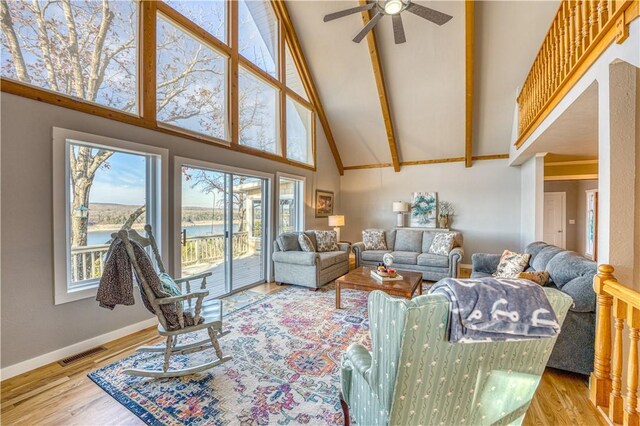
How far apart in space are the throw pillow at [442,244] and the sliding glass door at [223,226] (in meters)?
3.34

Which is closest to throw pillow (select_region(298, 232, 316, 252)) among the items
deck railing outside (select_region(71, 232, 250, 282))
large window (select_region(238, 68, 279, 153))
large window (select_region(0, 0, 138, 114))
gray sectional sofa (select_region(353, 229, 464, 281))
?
deck railing outside (select_region(71, 232, 250, 282))

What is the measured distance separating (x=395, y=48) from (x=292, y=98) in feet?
7.35

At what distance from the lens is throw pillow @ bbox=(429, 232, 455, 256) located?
5.30 m

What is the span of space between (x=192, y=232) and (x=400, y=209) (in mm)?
4842

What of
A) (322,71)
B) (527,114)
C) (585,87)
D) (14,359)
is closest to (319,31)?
(322,71)

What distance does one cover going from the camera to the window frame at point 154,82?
8.41ft

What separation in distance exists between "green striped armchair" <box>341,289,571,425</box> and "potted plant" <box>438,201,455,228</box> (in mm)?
5787

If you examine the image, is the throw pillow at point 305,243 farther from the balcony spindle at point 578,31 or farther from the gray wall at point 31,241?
the balcony spindle at point 578,31

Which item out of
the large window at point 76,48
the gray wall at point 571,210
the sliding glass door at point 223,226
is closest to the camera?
the large window at point 76,48

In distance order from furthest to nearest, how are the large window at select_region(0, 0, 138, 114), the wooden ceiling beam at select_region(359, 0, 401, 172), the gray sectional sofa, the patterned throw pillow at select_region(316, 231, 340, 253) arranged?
1. the patterned throw pillow at select_region(316, 231, 340, 253)
2. the gray sectional sofa
3. the wooden ceiling beam at select_region(359, 0, 401, 172)
4. the large window at select_region(0, 0, 138, 114)

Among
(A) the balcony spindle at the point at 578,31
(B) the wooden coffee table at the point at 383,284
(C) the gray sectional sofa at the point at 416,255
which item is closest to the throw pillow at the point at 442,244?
(C) the gray sectional sofa at the point at 416,255

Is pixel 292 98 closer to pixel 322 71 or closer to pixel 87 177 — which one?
→ pixel 322 71

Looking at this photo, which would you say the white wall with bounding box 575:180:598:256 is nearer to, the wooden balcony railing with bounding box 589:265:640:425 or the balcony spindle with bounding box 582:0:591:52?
the balcony spindle with bounding box 582:0:591:52

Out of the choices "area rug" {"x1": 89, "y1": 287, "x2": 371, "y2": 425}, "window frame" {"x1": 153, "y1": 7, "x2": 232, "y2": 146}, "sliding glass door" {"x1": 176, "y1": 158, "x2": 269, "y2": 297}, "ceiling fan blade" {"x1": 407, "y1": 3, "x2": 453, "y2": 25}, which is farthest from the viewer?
"sliding glass door" {"x1": 176, "y1": 158, "x2": 269, "y2": 297}
